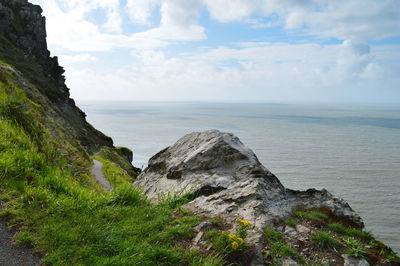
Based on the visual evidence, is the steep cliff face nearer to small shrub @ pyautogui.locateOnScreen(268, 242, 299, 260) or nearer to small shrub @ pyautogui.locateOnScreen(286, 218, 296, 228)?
small shrub @ pyautogui.locateOnScreen(286, 218, 296, 228)

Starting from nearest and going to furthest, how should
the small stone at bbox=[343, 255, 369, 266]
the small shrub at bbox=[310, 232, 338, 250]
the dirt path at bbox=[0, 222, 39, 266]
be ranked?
the dirt path at bbox=[0, 222, 39, 266] → the small stone at bbox=[343, 255, 369, 266] → the small shrub at bbox=[310, 232, 338, 250]

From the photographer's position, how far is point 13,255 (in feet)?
14.4

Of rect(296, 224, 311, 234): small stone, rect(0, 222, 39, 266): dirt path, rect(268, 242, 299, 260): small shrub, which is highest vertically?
rect(0, 222, 39, 266): dirt path

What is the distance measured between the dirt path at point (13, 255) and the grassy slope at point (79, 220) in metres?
0.13

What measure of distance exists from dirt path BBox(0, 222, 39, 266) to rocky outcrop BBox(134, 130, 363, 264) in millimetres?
3699

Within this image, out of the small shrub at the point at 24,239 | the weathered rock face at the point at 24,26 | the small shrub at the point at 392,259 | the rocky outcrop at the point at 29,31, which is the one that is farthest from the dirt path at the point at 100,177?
the weathered rock face at the point at 24,26

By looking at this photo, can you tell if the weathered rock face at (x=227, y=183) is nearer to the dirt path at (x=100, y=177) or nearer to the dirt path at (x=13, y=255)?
the dirt path at (x=13, y=255)

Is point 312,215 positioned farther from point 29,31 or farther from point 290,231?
point 29,31

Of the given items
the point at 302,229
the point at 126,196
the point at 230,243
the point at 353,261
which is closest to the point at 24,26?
the point at 126,196

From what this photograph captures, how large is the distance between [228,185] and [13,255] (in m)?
5.98

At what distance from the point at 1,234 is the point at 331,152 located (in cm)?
9769

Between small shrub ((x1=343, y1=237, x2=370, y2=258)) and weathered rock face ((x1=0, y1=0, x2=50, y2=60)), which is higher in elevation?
weathered rock face ((x1=0, y1=0, x2=50, y2=60))

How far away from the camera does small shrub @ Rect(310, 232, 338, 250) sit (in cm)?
546

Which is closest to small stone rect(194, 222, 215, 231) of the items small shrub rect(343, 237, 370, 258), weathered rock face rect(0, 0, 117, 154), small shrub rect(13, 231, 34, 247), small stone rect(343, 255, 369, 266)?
small stone rect(343, 255, 369, 266)
